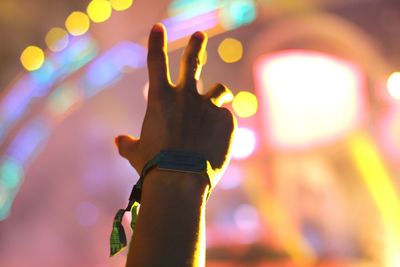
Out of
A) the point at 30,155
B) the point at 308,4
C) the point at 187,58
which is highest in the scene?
the point at 308,4

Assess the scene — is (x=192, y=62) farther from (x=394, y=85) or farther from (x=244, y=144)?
(x=394, y=85)

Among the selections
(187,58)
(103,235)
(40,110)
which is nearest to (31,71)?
(40,110)

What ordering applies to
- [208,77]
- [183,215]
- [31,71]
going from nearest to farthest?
[183,215], [31,71], [208,77]

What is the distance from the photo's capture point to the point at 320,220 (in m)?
2.41

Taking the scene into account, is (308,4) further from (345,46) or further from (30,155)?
(30,155)

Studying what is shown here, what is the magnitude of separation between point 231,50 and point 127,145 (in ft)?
6.46

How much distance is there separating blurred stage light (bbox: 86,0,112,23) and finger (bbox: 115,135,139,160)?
1.86m

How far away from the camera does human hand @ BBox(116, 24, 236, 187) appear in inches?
22.5

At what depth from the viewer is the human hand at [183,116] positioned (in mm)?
572

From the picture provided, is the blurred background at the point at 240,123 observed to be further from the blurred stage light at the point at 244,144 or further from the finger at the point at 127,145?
the finger at the point at 127,145

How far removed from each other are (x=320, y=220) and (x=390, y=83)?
76cm

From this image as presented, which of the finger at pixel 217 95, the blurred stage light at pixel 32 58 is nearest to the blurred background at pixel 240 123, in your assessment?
the blurred stage light at pixel 32 58

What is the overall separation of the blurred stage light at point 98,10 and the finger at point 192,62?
1874 mm

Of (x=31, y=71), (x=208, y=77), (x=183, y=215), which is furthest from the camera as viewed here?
(x=208, y=77)
